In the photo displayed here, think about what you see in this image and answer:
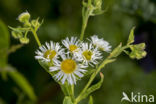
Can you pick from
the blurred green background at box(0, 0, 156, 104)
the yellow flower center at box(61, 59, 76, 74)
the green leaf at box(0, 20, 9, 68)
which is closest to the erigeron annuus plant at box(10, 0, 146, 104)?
the yellow flower center at box(61, 59, 76, 74)

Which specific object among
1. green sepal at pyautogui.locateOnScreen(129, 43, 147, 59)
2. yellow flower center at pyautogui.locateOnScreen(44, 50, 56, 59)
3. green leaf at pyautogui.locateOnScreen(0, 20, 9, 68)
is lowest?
green sepal at pyautogui.locateOnScreen(129, 43, 147, 59)

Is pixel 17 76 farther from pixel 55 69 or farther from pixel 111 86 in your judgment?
pixel 55 69

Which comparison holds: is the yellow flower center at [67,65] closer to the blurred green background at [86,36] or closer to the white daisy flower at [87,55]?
the white daisy flower at [87,55]

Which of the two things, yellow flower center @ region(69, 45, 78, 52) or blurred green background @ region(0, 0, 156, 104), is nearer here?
yellow flower center @ region(69, 45, 78, 52)

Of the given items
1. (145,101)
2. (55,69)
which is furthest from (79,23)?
(55,69)

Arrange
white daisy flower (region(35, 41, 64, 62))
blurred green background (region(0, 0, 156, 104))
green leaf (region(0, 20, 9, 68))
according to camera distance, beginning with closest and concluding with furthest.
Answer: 1. white daisy flower (region(35, 41, 64, 62))
2. green leaf (region(0, 20, 9, 68))
3. blurred green background (region(0, 0, 156, 104))

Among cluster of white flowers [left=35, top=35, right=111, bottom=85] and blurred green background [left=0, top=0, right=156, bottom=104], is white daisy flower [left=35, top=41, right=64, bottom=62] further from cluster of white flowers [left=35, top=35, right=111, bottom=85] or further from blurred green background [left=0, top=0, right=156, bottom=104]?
blurred green background [left=0, top=0, right=156, bottom=104]

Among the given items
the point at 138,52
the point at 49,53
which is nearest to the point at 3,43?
the point at 49,53

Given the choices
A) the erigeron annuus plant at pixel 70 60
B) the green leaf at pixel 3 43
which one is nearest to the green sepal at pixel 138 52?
the erigeron annuus plant at pixel 70 60
